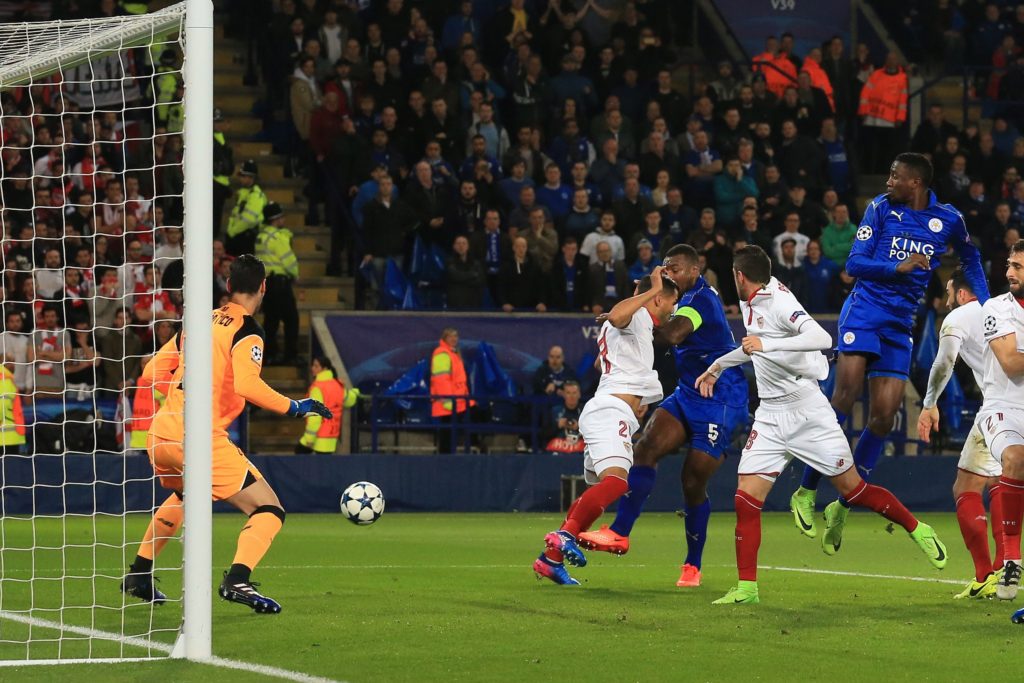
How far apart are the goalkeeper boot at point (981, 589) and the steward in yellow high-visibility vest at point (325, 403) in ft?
35.6

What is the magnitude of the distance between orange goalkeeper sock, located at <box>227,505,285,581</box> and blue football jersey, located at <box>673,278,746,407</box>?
10.6ft

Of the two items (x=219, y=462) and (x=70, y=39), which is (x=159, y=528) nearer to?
(x=219, y=462)

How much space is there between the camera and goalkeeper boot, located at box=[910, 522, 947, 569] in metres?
10.5

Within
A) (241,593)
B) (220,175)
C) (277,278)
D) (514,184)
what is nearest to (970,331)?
(241,593)

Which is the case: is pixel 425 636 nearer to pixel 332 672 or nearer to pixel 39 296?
pixel 332 672

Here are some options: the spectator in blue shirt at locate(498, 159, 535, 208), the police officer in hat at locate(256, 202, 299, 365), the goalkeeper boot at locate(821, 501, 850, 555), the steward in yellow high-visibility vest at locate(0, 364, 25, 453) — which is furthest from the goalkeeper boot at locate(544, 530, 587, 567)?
the spectator in blue shirt at locate(498, 159, 535, 208)

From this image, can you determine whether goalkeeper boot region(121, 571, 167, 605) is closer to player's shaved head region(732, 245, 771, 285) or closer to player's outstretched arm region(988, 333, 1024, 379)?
player's shaved head region(732, 245, 771, 285)

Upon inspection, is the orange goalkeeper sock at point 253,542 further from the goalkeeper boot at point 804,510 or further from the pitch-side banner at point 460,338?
the pitch-side banner at point 460,338

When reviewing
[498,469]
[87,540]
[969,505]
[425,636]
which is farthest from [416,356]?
[425,636]

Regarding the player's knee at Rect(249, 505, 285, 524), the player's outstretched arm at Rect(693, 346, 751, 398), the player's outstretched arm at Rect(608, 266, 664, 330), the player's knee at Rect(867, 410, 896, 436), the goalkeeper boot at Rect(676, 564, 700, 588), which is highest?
the player's outstretched arm at Rect(608, 266, 664, 330)

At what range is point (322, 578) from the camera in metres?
11.9

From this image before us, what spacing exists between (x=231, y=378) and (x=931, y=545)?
4.43 meters

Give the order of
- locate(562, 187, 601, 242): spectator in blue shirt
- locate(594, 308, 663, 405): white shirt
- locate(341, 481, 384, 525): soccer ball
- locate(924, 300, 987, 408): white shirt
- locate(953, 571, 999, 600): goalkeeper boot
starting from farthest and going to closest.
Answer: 1. locate(562, 187, 601, 242): spectator in blue shirt
2. locate(341, 481, 384, 525): soccer ball
3. locate(594, 308, 663, 405): white shirt
4. locate(924, 300, 987, 408): white shirt
5. locate(953, 571, 999, 600): goalkeeper boot

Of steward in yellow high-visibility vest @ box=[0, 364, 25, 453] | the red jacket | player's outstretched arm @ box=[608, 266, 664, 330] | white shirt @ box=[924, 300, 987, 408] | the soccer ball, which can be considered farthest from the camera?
the red jacket
